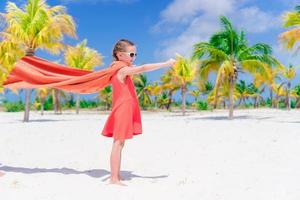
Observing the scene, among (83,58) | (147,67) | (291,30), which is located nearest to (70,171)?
(147,67)

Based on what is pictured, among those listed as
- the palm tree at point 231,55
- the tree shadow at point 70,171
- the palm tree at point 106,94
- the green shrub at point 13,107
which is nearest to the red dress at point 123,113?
the tree shadow at point 70,171

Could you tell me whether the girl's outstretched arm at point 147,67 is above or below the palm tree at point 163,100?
below

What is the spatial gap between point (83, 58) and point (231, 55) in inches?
587

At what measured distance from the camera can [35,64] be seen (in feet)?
20.7

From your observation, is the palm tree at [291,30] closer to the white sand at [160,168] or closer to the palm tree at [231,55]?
the palm tree at [231,55]

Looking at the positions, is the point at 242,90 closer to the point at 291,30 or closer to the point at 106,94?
the point at 106,94

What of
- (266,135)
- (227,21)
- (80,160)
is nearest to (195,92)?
(227,21)

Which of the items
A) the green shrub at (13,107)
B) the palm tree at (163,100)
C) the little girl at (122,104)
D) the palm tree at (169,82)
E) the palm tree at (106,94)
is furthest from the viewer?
the palm tree at (163,100)

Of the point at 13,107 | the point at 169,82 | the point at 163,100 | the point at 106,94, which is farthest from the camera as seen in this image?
the point at 163,100

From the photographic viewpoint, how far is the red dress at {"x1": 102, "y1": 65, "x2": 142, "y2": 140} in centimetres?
554

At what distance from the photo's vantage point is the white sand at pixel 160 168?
5172 mm

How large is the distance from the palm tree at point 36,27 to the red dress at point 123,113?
17528mm

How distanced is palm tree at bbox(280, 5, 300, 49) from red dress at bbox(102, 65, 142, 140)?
1533cm

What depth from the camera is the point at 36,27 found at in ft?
74.4
